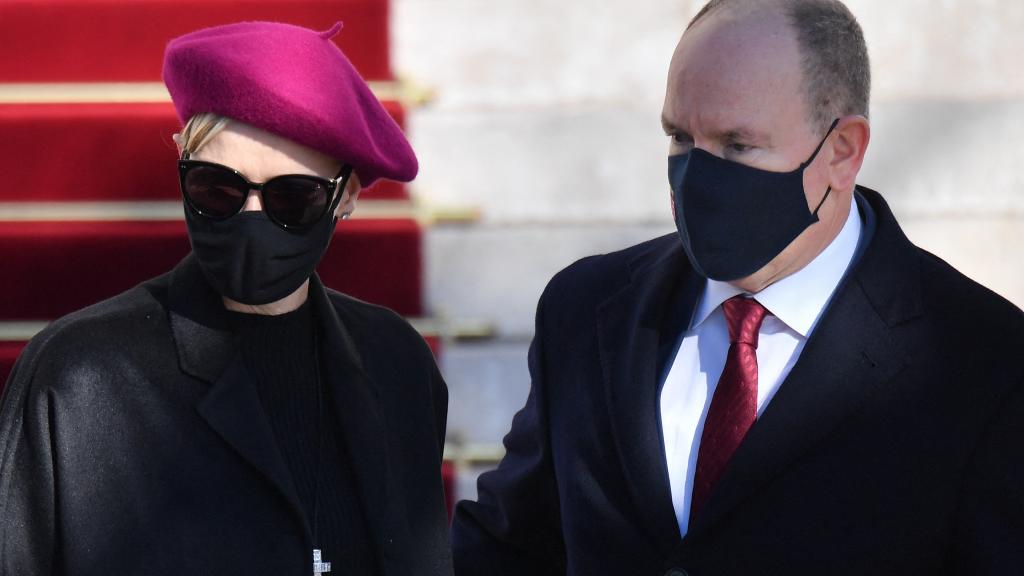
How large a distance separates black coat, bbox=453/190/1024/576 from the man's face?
11 cm

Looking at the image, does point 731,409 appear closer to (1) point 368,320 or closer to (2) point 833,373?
(2) point 833,373

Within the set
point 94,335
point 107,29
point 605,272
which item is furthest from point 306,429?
point 107,29

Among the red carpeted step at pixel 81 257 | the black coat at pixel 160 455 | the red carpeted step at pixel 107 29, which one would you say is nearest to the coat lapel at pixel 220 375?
the black coat at pixel 160 455

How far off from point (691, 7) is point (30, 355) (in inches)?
92.8

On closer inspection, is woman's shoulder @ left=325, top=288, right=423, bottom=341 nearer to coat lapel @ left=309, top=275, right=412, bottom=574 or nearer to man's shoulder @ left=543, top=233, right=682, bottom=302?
coat lapel @ left=309, top=275, right=412, bottom=574

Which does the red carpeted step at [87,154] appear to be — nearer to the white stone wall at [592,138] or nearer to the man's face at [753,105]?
the white stone wall at [592,138]

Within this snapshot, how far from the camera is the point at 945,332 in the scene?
212 cm

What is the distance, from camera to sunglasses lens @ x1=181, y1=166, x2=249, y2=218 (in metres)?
2.05

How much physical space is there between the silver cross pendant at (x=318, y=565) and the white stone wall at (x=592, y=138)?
1.75 m

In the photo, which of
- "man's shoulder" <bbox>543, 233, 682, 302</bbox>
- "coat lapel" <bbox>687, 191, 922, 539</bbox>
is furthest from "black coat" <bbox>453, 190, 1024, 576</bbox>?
"man's shoulder" <bbox>543, 233, 682, 302</bbox>

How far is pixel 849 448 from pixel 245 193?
37.2 inches

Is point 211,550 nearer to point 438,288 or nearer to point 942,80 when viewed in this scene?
point 438,288

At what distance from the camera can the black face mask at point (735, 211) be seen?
2.15 metres

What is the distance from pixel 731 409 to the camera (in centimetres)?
216
